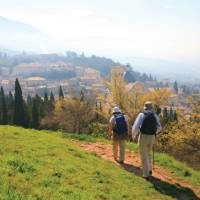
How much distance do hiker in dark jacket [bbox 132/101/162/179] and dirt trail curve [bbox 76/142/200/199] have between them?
2.96ft

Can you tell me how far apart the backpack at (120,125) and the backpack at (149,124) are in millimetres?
2241

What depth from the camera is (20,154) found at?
14.0 metres

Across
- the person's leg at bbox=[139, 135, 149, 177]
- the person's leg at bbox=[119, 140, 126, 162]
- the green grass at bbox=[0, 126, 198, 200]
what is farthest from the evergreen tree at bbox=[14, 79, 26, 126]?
the person's leg at bbox=[139, 135, 149, 177]

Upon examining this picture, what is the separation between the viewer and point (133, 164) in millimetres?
17266

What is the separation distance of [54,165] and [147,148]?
12.4 feet

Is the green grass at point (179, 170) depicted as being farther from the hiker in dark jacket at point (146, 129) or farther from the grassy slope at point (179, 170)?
the hiker in dark jacket at point (146, 129)

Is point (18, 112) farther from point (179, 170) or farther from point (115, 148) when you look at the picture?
point (179, 170)

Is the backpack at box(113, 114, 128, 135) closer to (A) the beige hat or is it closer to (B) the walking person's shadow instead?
(B) the walking person's shadow

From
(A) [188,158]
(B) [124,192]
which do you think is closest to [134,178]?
(B) [124,192]

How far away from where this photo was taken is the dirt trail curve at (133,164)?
15477 mm

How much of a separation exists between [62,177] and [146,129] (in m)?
4.15

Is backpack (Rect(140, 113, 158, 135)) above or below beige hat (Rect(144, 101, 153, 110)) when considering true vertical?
below

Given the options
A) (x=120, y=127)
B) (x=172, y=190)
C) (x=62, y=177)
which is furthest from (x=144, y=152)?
(x=62, y=177)

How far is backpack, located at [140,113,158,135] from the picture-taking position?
14.8 metres
